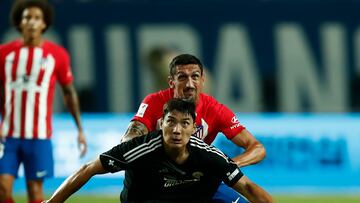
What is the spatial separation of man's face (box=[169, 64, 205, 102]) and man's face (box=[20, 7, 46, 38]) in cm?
175

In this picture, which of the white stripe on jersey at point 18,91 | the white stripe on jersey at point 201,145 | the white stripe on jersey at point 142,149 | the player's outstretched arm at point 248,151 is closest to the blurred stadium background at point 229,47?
the white stripe on jersey at point 18,91

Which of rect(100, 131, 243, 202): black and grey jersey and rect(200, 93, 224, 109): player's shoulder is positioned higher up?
rect(200, 93, 224, 109): player's shoulder

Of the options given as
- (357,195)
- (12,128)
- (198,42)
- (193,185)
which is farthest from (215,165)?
(198,42)

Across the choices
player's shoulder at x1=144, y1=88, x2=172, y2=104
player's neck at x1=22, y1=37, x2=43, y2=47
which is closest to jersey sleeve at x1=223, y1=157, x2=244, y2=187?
player's shoulder at x1=144, y1=88, x2=172, y2=104

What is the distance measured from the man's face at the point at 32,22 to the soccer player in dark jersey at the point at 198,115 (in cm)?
149

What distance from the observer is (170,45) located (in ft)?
50.2

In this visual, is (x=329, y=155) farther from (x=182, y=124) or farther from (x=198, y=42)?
(x=182, y=124)

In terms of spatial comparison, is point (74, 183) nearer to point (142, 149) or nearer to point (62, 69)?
point (142, 149)

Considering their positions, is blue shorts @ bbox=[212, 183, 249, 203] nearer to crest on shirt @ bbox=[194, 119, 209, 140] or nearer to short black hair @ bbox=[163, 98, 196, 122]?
crest on shirt @ bbox=[194, 119, 209, 140]

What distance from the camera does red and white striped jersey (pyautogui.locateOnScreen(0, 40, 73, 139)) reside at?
884 centimetres

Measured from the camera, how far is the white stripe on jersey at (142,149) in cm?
713

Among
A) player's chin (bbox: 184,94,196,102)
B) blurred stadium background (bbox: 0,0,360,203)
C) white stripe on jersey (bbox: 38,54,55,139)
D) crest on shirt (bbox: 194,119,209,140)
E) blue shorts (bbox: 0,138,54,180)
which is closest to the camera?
A: player's chin (bbox: 184,94,196,102)

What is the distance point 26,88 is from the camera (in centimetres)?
886

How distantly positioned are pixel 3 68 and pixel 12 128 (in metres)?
0.47
